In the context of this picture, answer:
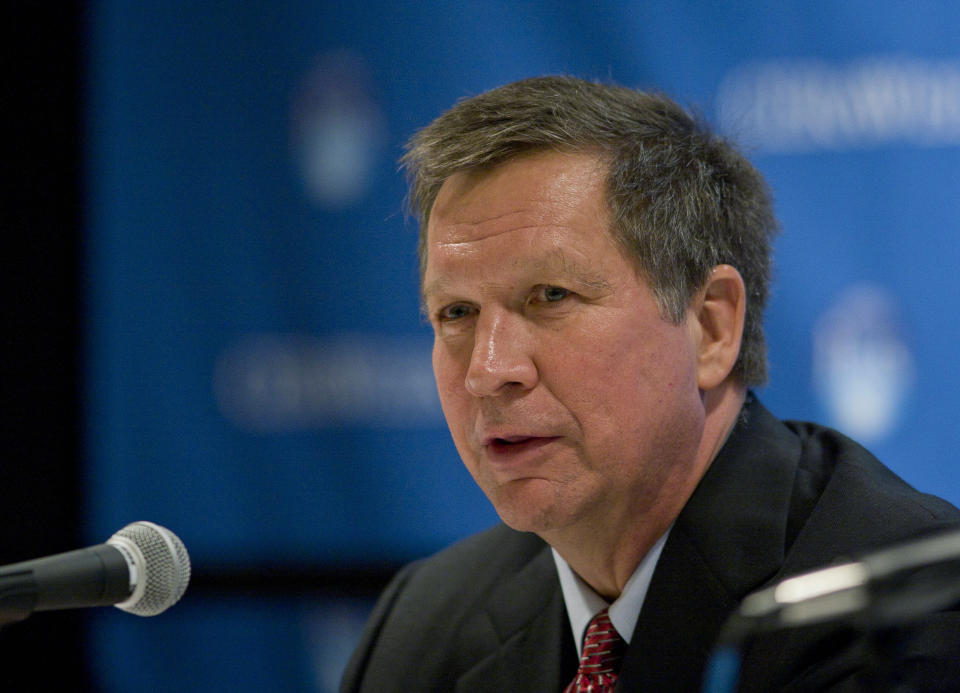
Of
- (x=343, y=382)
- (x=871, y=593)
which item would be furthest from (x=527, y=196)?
(x=343, y=382)

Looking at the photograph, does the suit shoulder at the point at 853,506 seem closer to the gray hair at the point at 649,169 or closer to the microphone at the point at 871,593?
the gray hair at the point at 649,169

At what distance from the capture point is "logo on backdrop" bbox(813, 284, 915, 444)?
9.05ft

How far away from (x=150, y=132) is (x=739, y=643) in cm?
291

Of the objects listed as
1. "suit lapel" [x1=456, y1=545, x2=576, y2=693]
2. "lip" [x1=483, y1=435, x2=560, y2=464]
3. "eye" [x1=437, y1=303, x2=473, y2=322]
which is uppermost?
"eye" [x1=437, y1=303, x2=473, y2=322]

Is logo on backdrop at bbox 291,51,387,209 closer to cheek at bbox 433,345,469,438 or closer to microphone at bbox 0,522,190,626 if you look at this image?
cheek at bbox 433,345,469,438

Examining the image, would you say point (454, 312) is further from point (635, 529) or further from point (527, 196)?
point (635, 529)

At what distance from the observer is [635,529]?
1778 mm

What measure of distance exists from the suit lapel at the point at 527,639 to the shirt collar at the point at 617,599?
3 centimetres

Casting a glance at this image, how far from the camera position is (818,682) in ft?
4.59

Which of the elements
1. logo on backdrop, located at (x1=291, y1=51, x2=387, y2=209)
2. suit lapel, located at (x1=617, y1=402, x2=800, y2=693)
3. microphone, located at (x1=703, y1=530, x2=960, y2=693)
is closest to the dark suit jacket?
suit lapel, located at (x1=617, y1=402, x2=800, y2=693)

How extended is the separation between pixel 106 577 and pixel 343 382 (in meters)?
1.81

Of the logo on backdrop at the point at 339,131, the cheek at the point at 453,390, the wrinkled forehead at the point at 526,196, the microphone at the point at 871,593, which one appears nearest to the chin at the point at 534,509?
the cheek at the point at 453,390

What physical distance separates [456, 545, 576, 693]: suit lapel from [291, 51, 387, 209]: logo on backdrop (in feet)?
5.02

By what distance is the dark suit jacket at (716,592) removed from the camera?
1477 mm
